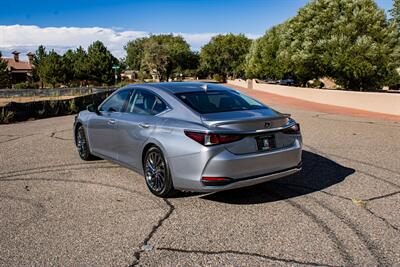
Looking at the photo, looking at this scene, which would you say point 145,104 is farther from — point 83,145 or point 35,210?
point 83,145

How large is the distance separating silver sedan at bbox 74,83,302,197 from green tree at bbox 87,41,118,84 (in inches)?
2839

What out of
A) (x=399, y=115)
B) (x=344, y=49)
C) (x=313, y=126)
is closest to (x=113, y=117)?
(x=313, y=126)

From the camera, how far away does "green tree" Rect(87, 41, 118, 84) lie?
247ft

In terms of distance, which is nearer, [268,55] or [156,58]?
[268,55]

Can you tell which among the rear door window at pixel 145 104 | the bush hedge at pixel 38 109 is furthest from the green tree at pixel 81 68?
the rear door window at pixel 145 104

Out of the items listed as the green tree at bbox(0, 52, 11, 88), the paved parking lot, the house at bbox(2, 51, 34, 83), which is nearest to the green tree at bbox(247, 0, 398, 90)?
the paved parking lot

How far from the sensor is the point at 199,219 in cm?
458

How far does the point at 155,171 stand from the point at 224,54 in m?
89.8

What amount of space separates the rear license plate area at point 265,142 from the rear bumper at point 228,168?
6 centimetres

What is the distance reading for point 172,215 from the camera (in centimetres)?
471

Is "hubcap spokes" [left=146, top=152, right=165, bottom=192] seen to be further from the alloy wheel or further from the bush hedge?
the bush hedge

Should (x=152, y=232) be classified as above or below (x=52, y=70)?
below

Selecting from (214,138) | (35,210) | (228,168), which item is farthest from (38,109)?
(228,168)

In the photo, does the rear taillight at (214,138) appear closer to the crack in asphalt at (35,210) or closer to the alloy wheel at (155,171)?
the alloy wheel at (155,171)
